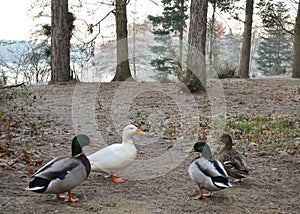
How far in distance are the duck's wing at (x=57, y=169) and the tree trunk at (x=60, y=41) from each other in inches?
399

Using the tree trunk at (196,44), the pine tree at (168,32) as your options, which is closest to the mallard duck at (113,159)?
the tree trunk at (196,44)

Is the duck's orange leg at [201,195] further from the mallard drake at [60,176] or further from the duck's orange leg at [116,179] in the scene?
the mallard drake at [60,176]

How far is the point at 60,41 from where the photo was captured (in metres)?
13.2

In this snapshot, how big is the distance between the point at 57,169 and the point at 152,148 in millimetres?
2994

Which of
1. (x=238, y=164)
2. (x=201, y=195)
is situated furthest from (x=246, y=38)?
(x=201, y=195)

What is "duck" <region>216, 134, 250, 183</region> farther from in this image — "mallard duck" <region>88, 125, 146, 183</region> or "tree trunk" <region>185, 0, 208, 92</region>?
"tree trunk" <region>185, 0, 208, 92</region>

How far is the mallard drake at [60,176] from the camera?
11.1 feet

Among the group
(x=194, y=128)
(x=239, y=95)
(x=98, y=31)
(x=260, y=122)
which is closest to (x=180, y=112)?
(x=194, y=128)

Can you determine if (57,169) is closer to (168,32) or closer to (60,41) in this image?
(60,41)

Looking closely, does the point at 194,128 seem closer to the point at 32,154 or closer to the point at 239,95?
the point at 32,154

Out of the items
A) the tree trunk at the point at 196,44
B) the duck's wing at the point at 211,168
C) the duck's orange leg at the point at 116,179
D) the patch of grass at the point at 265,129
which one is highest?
the tree trunk at the point at 196,44

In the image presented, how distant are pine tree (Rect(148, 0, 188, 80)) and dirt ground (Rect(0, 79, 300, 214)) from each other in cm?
1367

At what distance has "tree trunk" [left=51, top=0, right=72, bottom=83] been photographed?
1304cm

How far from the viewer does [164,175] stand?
4832 millimetres
